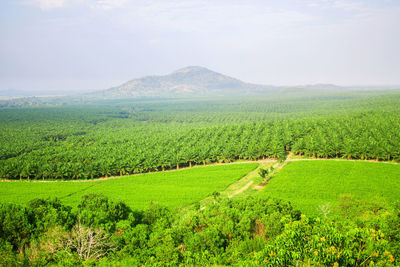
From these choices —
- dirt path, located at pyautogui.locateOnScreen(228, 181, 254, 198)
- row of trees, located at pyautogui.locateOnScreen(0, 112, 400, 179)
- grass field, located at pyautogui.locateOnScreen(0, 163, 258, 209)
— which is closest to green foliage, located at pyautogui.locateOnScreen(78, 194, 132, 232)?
grass field, located at pyautogui.locateOnScreen(0, 163, 258, 209)

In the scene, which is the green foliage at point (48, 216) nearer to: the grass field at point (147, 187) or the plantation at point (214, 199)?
the plantation at point (214, 199)

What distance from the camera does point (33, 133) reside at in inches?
3888

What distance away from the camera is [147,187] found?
4325cm

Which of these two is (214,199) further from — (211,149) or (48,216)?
(211,149)

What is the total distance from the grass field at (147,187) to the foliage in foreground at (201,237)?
1041 centimetres

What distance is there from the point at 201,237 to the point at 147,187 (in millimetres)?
25543

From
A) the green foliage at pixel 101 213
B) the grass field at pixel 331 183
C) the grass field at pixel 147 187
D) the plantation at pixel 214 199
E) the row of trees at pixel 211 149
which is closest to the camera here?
the plantation at pixel 214 199

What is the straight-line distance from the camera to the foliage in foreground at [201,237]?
45.3 ft

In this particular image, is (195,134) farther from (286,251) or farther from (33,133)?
(33,133)

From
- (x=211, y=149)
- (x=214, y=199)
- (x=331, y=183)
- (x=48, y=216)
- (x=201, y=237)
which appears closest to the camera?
(x=201, y=237)

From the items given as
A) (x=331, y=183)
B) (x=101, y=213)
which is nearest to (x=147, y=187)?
(x=101, y=213)

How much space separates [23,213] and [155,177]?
27.0m

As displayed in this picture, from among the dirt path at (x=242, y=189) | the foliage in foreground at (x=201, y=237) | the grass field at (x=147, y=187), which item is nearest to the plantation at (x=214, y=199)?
the foliage in foreground at (x=201, y=237)

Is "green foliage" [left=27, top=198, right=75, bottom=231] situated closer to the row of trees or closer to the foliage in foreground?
the foliage in foreground
